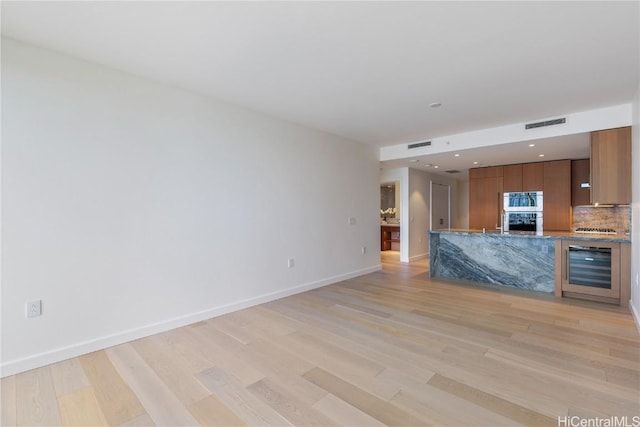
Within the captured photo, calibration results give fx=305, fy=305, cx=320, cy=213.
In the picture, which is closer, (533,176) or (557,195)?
(557,195)

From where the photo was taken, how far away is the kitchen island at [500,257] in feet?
14.4

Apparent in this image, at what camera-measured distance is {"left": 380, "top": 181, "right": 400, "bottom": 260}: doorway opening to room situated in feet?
29.4

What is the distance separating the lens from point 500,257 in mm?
4797

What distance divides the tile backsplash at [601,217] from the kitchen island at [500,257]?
144cm

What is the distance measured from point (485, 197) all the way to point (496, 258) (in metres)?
2.37

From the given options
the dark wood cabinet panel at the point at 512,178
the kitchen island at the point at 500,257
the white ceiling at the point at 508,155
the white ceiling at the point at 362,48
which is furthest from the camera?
the dark wood cabinet panel at the point at 512,178

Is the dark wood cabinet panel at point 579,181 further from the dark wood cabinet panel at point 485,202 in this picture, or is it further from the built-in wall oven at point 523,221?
the dark wood cabinet panel at point 485,202

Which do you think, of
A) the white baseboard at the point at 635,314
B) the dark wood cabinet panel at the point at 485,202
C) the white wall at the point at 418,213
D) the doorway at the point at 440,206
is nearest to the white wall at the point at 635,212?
the white baseboard at the point at 635,314

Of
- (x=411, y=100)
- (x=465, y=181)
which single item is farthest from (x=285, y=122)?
(x=465, y=181)

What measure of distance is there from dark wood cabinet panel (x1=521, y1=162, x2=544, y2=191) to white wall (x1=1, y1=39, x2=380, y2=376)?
484 cm

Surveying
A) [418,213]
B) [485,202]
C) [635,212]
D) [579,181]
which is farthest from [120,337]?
[579,181]

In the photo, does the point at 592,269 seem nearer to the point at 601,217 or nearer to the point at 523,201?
the point at 601,217

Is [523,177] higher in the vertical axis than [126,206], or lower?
higher

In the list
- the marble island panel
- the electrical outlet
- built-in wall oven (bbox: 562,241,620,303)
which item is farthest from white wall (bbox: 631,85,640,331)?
the electrical outlet
